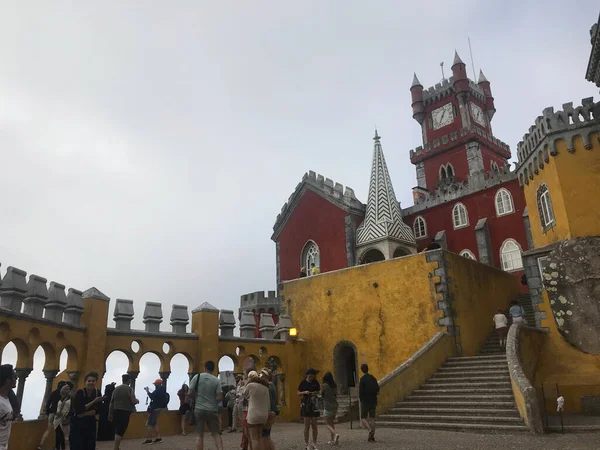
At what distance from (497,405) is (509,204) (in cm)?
1696

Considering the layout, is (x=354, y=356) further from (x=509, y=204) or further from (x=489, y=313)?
(x=509, y=204)

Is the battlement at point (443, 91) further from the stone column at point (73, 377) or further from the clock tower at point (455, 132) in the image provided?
the stone column at point (73, 377)

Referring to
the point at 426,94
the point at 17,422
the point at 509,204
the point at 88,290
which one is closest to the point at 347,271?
the point at 88,290

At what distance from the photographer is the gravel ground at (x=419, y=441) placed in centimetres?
820

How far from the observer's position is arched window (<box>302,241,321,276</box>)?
29719 mm

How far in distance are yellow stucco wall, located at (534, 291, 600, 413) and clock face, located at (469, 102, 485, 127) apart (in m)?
27.0

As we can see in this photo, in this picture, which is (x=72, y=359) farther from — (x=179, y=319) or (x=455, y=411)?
(x=455, y=411)

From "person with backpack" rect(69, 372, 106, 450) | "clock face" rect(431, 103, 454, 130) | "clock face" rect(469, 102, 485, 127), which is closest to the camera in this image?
"person with backpack" rect(69, 372, 106, 450)

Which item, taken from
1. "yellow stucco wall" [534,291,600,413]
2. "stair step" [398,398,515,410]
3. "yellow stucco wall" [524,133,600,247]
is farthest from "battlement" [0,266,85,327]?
"yellow stucco wall" [524,133,600,247]

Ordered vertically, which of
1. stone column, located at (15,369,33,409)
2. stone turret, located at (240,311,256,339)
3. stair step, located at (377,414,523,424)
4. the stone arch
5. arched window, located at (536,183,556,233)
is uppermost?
arched window, located at (536,183,556,233)

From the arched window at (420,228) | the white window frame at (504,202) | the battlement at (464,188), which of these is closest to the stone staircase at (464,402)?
the white window frame at (504,202)

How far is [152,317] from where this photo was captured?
45.7 ft

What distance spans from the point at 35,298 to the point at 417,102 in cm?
3544

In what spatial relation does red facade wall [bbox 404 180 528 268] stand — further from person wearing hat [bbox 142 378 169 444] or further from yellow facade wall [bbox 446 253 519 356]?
person wearing hat [bbox 142 378 169 444]
